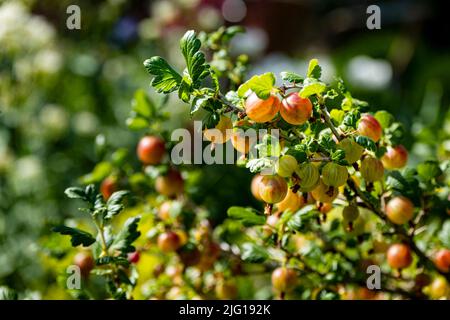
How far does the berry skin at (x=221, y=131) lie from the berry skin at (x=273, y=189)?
0.07 m

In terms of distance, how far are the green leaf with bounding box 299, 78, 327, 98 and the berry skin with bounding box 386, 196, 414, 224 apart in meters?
0.20

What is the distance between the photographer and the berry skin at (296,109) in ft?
1.80

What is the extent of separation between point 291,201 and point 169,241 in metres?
0.19

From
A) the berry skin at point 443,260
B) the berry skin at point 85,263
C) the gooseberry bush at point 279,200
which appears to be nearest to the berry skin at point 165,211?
the gooseberry bush at point 279,200

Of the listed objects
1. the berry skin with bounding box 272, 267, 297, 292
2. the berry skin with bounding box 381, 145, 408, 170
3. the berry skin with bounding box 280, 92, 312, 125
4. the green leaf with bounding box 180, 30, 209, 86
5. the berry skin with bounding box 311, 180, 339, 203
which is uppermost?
the green leaf with bounding box 180, 30, 209, 86

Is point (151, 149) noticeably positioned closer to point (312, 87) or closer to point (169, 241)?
point (169, 241)

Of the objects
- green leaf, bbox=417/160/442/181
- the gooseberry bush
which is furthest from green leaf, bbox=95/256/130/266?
green leaf, bbox=417/160/442/181

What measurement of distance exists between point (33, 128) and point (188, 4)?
0.59 meters

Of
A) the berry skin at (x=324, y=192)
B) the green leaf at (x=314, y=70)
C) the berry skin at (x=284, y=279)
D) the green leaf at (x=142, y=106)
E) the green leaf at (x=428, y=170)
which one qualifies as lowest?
the berry skin at (x=284, y=279)

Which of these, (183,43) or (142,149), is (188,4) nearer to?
(142,149)

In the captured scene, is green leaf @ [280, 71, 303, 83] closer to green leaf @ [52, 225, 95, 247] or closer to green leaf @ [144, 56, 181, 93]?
green leaf @ [144, 56, 181, 93]

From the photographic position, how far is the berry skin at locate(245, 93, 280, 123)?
544mm

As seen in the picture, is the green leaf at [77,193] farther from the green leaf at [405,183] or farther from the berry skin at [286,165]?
the green leaf at [405,183]
